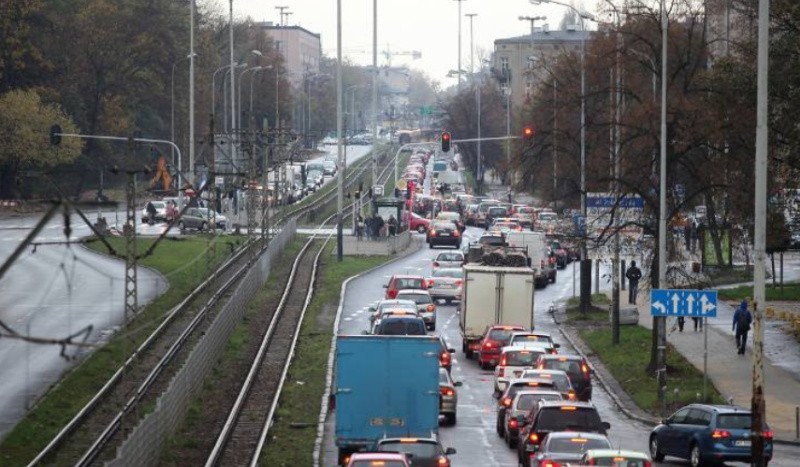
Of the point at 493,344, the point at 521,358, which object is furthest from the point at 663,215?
the point at 493,344

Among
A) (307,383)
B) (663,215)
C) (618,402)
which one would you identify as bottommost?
(618,402)

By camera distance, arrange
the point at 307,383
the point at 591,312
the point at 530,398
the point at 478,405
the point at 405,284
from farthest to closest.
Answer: the point at 405,284 < the point at 591,312 < the point at 307,383 < the point at 478,405 < the point at 530,398

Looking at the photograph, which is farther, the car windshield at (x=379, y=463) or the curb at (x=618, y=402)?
the curb at (x=618, y=402)

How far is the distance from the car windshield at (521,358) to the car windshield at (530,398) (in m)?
8.19

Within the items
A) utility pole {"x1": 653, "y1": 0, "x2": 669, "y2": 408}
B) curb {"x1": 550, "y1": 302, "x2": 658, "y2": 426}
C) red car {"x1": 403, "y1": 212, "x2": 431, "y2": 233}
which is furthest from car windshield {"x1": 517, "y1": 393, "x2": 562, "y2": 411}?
red car {"x1": 403, "y1": 212, "x2": 431, "y2": 233}

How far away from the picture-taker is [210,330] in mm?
44156

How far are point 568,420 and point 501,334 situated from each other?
1760 centimetres

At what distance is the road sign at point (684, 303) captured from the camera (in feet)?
123

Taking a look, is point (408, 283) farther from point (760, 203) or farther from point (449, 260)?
point (760, 203)

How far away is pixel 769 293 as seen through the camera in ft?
216

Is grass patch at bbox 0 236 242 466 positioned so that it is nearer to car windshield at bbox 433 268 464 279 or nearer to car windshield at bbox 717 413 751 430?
car windshield at bbox 433 268 464 279

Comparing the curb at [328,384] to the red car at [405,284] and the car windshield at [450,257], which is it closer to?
the red car at [405,284]

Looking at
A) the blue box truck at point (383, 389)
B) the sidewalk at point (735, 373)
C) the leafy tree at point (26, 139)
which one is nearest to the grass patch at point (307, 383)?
the blue box truck at point (383, 389)

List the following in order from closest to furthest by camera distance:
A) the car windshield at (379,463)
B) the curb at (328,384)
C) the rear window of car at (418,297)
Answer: the car windshield at (379,463), the curb at (328,384), the rear window of car at (418,297)
